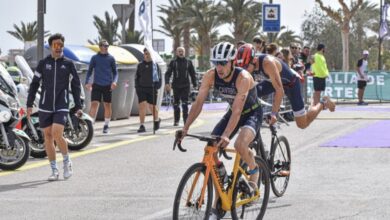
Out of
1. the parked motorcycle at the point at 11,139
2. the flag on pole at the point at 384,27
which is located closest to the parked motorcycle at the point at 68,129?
the parked motorcycle at the point at 11,139

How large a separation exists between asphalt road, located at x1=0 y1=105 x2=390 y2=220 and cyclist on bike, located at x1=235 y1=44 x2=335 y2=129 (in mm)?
857

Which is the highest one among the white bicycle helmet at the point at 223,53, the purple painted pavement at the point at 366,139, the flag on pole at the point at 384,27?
the flag on pole at the point at 384,27

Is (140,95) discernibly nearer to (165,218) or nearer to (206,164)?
(165,218)

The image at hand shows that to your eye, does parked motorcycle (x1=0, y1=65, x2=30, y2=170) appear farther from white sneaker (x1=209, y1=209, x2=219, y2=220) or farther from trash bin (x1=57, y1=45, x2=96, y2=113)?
trash bin (x1=57, y1=45, x2=96, y2=113)

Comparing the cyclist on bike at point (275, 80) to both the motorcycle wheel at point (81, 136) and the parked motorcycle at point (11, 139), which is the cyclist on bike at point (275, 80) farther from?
the motorcycle wheel at point (81, 136)

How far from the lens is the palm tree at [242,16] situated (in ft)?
179

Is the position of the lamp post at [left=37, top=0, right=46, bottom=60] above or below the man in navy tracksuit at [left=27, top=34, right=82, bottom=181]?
above

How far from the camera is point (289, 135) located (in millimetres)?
16531

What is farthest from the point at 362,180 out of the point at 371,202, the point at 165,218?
the point at 165,218

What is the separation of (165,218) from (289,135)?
856cm

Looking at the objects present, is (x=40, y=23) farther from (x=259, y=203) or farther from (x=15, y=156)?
(x=259, y=203)

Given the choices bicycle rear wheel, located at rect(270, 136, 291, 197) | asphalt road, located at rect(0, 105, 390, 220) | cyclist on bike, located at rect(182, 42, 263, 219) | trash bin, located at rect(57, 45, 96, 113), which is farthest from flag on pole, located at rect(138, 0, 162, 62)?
cyclist on bike, located at rect(182, 42, 263, 219)

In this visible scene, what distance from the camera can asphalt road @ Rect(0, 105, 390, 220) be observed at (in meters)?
8.64

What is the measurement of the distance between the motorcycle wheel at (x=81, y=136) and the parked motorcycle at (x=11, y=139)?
221 centimetres
